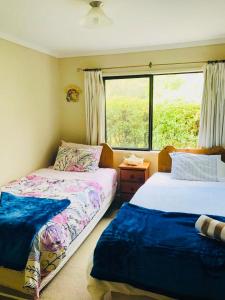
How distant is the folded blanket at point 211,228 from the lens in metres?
1.57

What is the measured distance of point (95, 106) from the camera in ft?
12.7

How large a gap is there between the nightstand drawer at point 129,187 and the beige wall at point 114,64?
0.42 metres

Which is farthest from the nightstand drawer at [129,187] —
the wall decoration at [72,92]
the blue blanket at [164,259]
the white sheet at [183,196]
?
the blue blanket at [164,259]

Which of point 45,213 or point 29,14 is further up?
point 29,14

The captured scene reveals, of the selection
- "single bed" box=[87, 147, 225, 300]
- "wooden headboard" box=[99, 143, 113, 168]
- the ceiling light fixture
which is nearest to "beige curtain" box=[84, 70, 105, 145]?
"wooden headboard" box=[99, 143, 113, 168]

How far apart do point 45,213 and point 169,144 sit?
2227 millimetres

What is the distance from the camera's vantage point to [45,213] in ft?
6.96

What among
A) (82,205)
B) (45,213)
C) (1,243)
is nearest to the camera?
(1,243)

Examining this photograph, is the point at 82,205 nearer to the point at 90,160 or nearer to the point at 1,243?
the point at 1,243

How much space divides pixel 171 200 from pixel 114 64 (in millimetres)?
2283

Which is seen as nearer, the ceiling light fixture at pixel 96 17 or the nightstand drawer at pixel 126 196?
the ceiling light fixture at pixel 96 17

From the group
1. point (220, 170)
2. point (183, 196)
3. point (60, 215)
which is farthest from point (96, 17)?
point (220, 170)

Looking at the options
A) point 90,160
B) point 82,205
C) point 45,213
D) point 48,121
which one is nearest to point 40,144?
point 48,121

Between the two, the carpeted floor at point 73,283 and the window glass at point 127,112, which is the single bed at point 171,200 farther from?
the window glass at point 127,112
